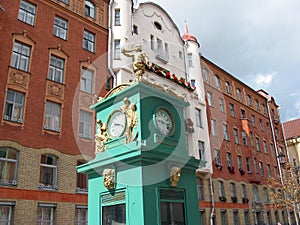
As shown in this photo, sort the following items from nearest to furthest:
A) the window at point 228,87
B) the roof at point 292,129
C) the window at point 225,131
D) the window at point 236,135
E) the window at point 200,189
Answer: the window at point 200,189 → the window at point 225,131 → the window at point 236,135 → the window at point 228,87 → the roof at point 292,129

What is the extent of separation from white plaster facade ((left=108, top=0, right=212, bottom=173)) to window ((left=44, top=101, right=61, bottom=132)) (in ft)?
16.7

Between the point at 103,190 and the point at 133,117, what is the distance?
5.92 feet

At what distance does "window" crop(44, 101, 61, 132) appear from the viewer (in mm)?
17405

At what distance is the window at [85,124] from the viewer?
61.9ft

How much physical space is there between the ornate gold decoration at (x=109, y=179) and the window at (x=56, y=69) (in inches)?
522

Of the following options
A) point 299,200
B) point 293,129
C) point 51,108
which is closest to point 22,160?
point 51,108

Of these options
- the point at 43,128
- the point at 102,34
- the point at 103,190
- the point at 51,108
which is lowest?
the point at 103,190

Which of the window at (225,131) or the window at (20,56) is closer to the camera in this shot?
the window at (20,56)

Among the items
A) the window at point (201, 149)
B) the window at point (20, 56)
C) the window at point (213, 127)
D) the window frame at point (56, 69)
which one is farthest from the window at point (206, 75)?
the window at point (20, 56)

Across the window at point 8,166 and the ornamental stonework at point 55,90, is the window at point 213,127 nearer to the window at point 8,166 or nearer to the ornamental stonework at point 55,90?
the ornamental stonework at point 55,90

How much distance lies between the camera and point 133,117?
672 centimetres

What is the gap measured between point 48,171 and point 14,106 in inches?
158

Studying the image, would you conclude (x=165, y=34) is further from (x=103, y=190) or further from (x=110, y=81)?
(x=103, y=190)

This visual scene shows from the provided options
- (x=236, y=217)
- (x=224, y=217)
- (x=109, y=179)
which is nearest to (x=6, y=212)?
(x=109, y=179)
